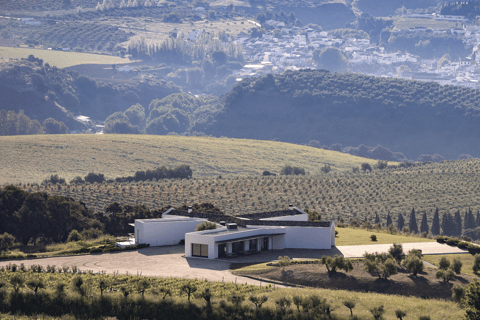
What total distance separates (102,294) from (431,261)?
26.1 meters

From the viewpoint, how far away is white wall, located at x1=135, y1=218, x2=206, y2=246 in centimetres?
5884

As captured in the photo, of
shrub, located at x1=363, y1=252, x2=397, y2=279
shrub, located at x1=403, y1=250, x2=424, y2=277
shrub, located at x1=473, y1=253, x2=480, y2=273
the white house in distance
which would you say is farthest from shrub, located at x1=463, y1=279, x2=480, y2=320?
the white house in distance

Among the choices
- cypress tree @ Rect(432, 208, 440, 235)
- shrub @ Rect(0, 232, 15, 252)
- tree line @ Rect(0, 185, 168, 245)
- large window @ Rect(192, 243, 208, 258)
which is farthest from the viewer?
cypress tree @ Rect(432, 208, 440, 235)

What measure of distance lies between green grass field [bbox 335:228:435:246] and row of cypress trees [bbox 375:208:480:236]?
2092 cm

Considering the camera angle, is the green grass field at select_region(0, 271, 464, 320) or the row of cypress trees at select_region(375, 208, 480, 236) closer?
the green grass field at select_region(0, 271, 464, 320)

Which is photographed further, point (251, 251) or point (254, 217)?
point (254, 217)

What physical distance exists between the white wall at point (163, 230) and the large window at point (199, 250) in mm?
6692

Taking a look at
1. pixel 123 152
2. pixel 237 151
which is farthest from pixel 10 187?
pixel 237 151

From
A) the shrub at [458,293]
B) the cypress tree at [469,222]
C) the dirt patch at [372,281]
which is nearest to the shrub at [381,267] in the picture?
the dirt patch at [372,281]

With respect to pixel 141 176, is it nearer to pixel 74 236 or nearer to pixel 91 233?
pixel 91 233

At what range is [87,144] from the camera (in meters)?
155

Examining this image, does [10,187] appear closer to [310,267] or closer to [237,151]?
[310,267]

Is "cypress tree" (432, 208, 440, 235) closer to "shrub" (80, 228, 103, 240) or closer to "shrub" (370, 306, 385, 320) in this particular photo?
"shrub" (80, 228, 103, 240)

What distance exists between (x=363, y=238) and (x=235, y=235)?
49.8 feet
